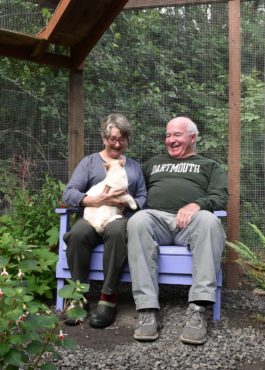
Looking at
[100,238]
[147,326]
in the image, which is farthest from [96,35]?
[147,326]

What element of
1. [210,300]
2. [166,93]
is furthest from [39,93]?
[210,300]

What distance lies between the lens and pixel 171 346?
2740 millimetres

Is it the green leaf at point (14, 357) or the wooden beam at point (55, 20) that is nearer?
the green leaf at point (14, 357)

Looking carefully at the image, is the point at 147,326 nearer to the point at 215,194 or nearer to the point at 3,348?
the point at 215,194

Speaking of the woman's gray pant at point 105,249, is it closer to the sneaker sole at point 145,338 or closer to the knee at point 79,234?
the knee at point 79,234

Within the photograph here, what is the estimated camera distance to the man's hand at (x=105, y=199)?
3338mm

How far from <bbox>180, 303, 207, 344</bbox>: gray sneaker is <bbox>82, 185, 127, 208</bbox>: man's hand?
87 centimetres

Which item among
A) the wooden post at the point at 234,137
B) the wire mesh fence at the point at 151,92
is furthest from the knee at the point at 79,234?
the wooden post at the point at 234,137

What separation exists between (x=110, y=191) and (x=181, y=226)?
0.53 meters

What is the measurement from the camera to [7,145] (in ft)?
14.4

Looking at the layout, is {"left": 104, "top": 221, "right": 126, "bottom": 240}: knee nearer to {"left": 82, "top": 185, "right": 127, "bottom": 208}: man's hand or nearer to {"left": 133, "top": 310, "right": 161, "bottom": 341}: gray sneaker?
{"left": 82, "top": 185, "right": 127, "bottom": 208}: man's hand

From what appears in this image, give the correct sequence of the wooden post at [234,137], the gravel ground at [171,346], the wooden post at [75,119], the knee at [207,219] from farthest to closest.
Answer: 1. the wooden post at [75,119]
2. the wooden post at [234,137]
3. the knee at [207,219]
4. the gravel ground at [171,346]

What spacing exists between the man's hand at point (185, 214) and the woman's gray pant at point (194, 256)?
0.04 meters

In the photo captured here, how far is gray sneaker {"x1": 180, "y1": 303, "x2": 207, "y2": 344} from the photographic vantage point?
2.74 m
